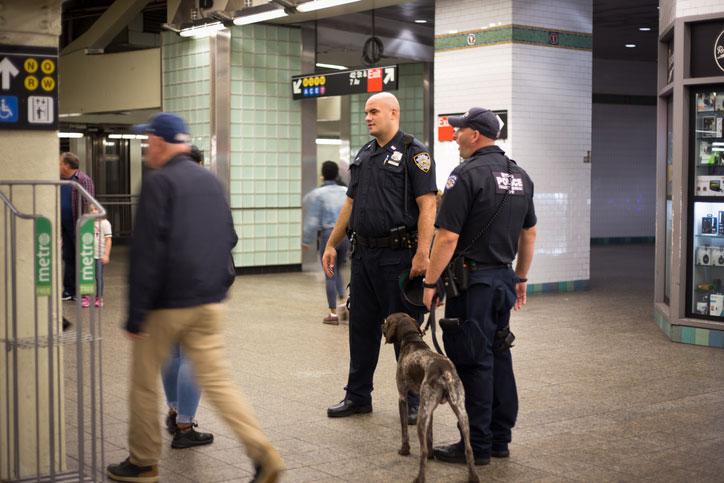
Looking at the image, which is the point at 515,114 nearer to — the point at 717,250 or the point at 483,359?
the point at 717,250

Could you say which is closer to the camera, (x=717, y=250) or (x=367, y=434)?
(x=367, y=434)

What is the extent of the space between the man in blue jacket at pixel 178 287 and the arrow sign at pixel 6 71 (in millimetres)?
636

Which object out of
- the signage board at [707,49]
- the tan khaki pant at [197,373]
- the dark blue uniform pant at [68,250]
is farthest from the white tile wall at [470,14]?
the tan khaki pant at [197,373]

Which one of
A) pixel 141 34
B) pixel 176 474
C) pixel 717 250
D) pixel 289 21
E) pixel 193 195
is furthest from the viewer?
pixel 141 34

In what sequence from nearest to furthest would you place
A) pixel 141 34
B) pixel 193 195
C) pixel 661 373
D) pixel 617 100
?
pixel 193 195
pixel 661 373
pixel 141 34
pixel 617 100

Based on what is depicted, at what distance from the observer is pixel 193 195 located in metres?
3.62

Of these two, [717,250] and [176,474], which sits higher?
[717,250]

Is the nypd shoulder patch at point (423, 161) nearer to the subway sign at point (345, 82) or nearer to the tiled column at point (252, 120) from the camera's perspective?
the subway sign at point (345, 82)

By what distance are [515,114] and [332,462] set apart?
6804 mm

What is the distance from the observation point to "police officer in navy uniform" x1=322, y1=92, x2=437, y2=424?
195 inches

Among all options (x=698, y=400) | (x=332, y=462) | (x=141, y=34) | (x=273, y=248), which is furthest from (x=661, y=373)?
(x=141, y=34)

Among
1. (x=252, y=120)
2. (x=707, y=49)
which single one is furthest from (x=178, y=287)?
(x=252, y=120)

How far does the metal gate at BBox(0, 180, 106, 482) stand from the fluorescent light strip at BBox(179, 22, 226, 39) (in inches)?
316

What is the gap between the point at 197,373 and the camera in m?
3.65
